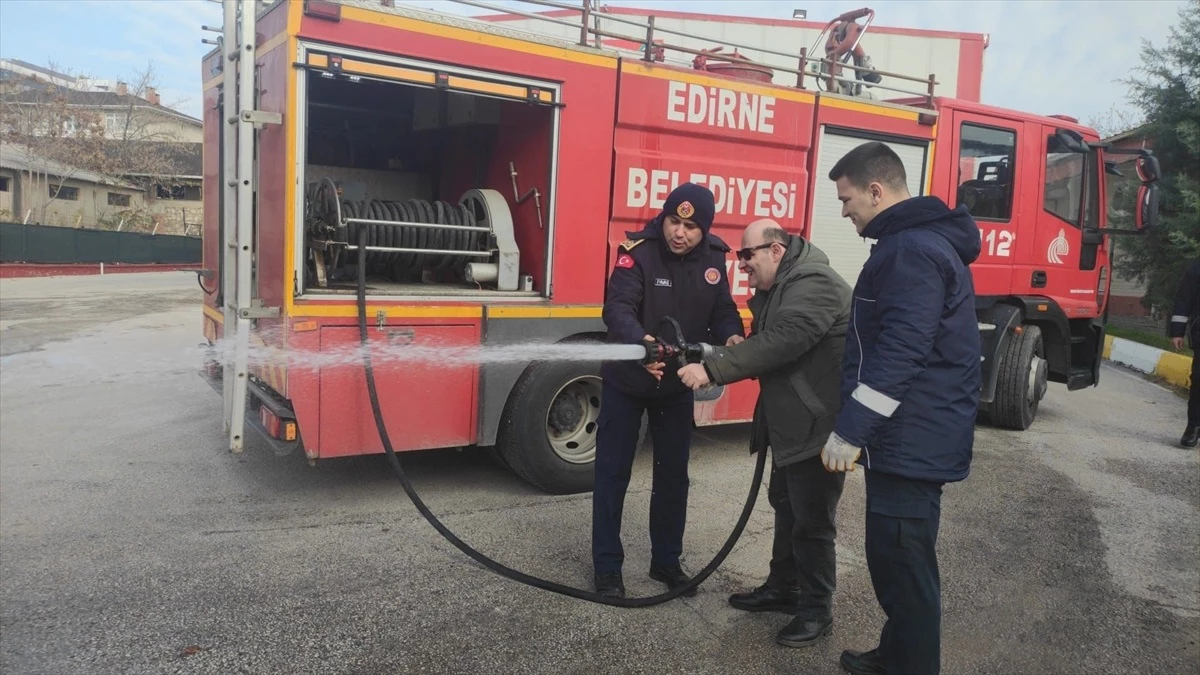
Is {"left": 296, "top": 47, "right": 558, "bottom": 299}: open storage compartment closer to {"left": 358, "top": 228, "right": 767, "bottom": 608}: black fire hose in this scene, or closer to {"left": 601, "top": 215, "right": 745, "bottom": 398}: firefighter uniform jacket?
{"left": 358, "top": 228, "right": 767, "bottom": 608}: black fire hose

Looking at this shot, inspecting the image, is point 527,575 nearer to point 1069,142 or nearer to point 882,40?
point 1069,142

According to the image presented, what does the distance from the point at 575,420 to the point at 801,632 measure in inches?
89.3

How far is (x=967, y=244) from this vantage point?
284 centimetres

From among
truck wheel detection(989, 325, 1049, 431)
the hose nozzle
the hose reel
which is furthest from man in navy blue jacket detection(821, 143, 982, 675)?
truck wheel detection(989, 325, 1049, 431)

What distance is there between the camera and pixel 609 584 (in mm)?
3820

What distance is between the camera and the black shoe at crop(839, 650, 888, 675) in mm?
3256

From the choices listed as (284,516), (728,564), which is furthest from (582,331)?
(284,516)

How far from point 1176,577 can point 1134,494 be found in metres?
1.66

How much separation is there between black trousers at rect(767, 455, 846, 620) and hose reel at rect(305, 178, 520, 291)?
7.47 feet

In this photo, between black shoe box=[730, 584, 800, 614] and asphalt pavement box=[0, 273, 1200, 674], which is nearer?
asphalt pavement box=[0, 273, 1200, 674]

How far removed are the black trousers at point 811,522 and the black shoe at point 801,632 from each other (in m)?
0.02

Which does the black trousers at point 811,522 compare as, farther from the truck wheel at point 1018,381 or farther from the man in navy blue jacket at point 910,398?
the truck wheel at point 1018,381

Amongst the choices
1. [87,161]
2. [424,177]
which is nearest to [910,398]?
[424,177]

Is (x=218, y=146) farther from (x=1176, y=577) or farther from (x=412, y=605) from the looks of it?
(x=1176, y=577)
